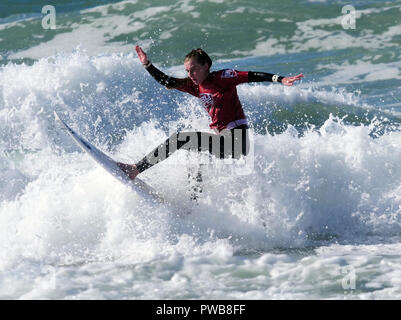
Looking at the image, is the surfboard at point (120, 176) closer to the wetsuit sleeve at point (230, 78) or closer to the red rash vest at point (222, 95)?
the red rash vest at point (222, 95)

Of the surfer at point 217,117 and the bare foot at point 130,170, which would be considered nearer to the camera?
→ the surfer at point 217,117

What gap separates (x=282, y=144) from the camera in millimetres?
8039

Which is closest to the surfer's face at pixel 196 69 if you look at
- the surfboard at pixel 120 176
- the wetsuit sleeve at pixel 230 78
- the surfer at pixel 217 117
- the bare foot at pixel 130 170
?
the surfer at pixel 217 117

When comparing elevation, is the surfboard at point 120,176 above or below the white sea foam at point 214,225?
above

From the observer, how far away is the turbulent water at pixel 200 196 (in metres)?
5.92

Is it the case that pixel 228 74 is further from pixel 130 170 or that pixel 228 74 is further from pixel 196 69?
pixel 130 170

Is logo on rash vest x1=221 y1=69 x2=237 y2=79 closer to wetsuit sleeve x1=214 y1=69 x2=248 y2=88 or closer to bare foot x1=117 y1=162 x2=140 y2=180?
wetsuit sleeve x1=214 y1=69 x2=248 y2=88

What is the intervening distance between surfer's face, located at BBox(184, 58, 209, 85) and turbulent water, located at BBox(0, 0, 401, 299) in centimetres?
100

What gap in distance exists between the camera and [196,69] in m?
6.92

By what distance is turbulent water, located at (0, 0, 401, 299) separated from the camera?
233 inches

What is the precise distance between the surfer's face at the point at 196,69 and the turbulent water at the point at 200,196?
3.27ft

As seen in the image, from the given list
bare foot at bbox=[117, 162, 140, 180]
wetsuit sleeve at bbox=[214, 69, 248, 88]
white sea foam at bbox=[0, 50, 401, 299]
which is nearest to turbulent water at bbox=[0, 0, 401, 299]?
white sea foam at bbox=[0, 50, 401, 299]

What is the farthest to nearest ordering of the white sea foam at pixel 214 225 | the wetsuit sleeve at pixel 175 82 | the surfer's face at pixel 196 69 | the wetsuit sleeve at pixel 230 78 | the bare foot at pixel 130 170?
the bare foot at pixel 130 170
the wetsuit sleeve at pixel 175 82
the wetsuit sleeve at pixel 230 78
the surfer's face at pixel 196 69
the white sea foam at pixel 214 225
